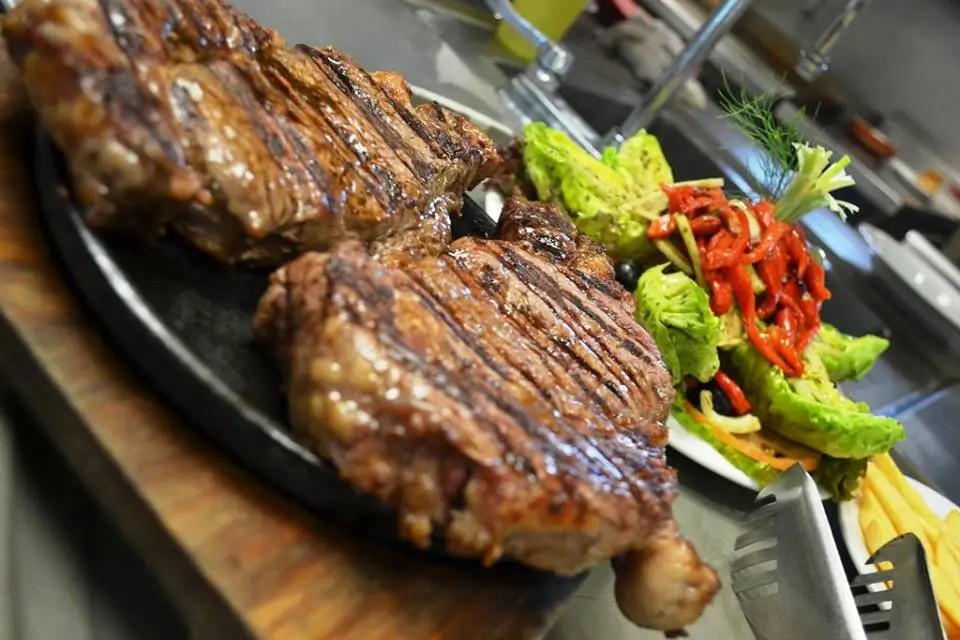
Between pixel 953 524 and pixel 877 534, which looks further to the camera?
pixel 953 524

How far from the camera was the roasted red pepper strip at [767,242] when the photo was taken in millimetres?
3518

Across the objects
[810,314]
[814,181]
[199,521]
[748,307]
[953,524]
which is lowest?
[199,521]

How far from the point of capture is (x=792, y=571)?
7.50ft

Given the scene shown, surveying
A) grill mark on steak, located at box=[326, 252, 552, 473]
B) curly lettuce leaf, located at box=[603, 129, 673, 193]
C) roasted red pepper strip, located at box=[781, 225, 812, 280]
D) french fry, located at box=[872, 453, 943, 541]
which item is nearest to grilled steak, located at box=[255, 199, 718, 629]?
grill mark on steak, located at box=[326, 252, 552, 473]

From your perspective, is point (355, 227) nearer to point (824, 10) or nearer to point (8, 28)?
point (8, 28)

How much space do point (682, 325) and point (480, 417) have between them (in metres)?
1.86

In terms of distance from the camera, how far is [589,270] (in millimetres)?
2340

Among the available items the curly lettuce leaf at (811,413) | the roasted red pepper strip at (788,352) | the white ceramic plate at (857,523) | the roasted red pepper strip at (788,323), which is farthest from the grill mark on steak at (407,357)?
the roasted red pepper strip at (788,323)

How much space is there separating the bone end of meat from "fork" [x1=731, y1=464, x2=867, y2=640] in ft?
2.38

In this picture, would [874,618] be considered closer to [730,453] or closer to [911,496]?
[730,453]

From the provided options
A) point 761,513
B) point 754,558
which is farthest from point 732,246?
point 754,558

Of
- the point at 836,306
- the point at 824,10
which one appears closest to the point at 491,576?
the point at 836,306

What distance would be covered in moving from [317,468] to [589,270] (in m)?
1.18

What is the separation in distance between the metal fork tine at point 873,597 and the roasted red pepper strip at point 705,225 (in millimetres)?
1690
